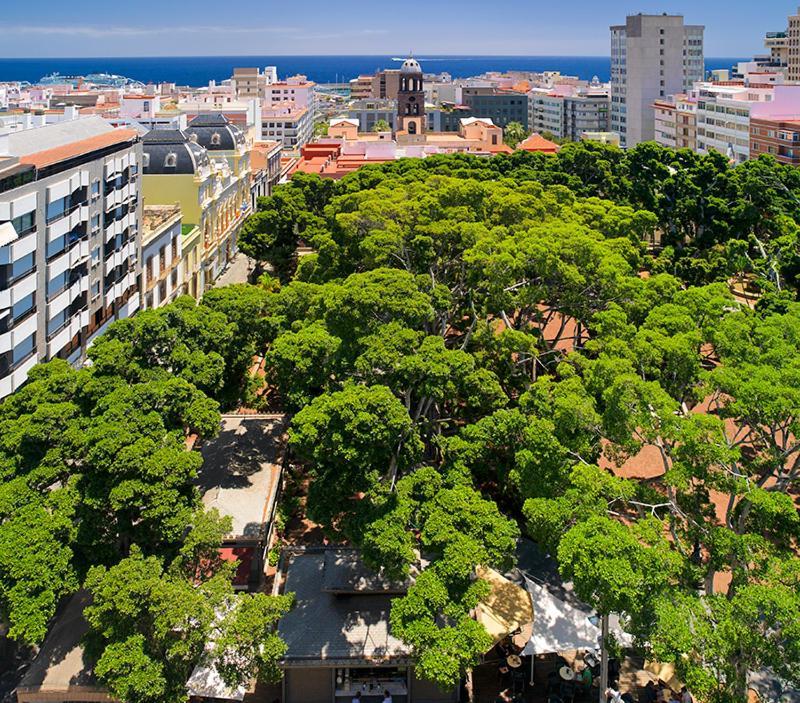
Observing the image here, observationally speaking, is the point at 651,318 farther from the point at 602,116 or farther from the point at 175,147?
the point at 602,116

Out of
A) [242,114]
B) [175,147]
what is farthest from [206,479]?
[242,114]

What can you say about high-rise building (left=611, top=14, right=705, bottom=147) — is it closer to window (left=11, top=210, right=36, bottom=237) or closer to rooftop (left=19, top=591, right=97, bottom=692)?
window (left=11, top=210, right=36, bottom=237)

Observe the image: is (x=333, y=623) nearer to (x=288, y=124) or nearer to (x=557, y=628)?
(x=557, y=628)

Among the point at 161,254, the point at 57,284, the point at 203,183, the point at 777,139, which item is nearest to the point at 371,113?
the point at 777,139

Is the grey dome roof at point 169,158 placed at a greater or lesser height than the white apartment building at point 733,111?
lesser

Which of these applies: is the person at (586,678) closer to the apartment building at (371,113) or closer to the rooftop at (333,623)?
the rooftop at (333,623)

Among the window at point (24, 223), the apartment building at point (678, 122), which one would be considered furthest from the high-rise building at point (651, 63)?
the window at point (24, 223)
